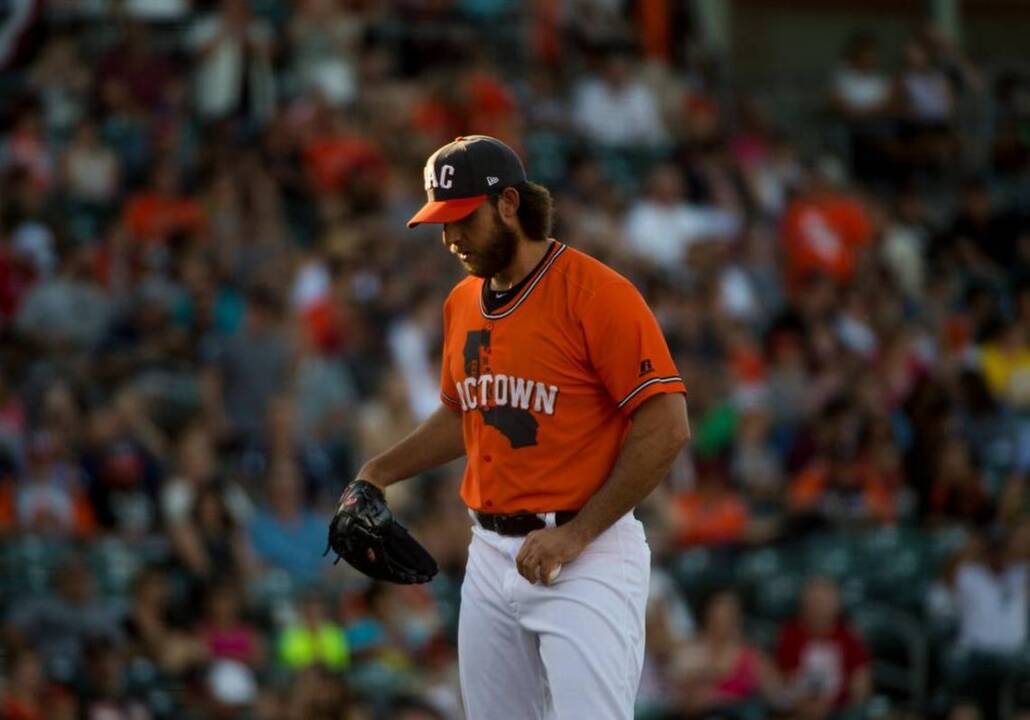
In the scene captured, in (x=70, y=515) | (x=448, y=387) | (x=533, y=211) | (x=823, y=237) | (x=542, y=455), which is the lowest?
(x=70, y=515)

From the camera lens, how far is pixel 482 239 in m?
5.37

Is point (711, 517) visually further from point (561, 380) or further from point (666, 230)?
point (561, 380)

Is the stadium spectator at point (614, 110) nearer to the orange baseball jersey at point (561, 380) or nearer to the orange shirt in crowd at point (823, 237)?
the orange shirt in crowd at point (823, 237)

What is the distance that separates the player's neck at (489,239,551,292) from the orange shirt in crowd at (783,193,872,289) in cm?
1013

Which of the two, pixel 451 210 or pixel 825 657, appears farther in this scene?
pixel 825 657

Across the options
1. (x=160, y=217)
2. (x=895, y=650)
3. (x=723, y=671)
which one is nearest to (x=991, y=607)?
(x=895, y=650)

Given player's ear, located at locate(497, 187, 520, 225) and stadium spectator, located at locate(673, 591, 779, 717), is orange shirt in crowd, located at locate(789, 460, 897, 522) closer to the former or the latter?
stadium spectator, located at locate(673, 591, 779, 717)

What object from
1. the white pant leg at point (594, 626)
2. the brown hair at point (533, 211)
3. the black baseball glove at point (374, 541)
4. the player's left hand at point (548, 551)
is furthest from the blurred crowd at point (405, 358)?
the brown hair at point (533, 211)

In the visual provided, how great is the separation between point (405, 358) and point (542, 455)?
→ 7236mm

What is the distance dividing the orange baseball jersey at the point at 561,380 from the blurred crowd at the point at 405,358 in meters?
3.91

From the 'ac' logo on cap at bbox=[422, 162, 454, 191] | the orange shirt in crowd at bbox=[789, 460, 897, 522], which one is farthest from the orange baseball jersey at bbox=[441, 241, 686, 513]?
the orange shirt in crowd at bbox=[789, 460, 897, 522]

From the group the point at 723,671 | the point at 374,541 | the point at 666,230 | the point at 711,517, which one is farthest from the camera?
the point at 666,230

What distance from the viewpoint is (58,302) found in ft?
38.3

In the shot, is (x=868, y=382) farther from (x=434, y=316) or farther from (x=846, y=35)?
(x=846, y=35)
